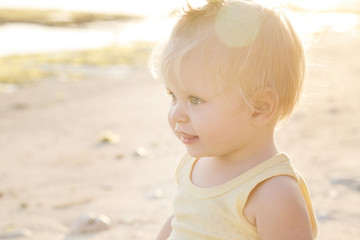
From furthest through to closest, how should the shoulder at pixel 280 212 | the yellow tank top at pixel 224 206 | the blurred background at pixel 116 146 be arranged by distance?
the blurred background at pixel 116 146, the yellow tank top at pixel 224 206, the shoulder at pixel 280 212

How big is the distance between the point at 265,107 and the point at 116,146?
150 inches

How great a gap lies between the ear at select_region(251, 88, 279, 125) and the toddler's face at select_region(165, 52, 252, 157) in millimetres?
35

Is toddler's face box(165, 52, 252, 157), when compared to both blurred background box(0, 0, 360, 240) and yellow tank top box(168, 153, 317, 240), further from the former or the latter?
blurred background box(0, 0, 360, 240)

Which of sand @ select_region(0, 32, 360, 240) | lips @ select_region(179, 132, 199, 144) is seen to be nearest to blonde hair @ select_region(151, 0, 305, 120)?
lips @ select_region(179, 132, 199, 144)

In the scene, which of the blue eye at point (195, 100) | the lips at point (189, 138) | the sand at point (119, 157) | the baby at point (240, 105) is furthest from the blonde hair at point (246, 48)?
the sand at point (119, 157)

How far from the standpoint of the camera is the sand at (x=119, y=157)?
144 inches

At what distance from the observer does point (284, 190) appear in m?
1.81

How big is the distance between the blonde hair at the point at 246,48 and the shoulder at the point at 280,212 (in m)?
0.27

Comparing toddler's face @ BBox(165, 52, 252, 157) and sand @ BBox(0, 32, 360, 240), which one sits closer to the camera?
toddler's face @ BBox(165, 52, 252, 157)

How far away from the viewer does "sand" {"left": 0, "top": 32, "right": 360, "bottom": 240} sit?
366cm

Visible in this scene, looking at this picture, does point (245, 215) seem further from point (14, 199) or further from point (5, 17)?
point (5, 17)

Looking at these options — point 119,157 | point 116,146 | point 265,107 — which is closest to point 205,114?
point 265,107

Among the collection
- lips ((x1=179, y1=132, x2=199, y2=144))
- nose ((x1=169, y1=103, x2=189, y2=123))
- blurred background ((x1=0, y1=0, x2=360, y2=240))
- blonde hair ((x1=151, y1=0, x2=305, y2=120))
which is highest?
blonde hair ((x1=151, y1=0, x2=305, y2=120))

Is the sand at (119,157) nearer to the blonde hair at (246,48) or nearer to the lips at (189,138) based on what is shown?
the blonde hair at (246,48)
